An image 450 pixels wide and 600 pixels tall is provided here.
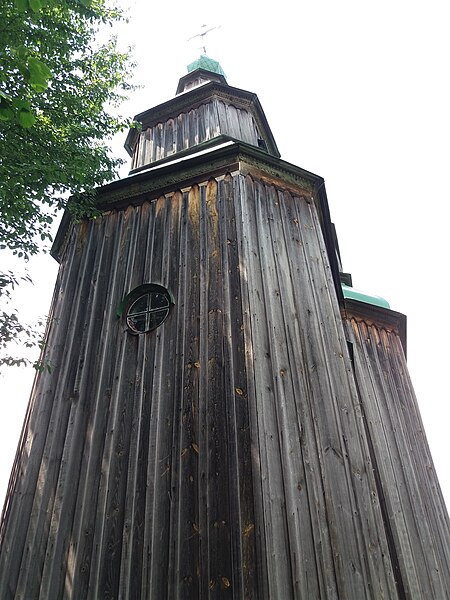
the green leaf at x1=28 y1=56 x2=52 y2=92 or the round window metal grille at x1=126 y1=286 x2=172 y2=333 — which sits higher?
the round window metal grille at x1=126 y1=286 x2=172 y2=333

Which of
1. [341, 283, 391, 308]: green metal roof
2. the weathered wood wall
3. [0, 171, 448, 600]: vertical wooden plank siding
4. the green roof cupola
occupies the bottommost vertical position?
[0, 171, 448, 600]: vertical wooden plank siding

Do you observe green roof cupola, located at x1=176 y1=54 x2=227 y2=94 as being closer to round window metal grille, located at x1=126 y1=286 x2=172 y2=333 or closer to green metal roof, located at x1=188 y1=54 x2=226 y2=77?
green metal roof, located at x1=188 y1=54 x2=226 y2=77

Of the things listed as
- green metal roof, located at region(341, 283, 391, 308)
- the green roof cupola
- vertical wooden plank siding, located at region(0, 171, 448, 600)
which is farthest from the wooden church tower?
the green roof cupola

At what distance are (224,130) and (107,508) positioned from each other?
8.55 m

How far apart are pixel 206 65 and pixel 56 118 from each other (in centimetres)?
812

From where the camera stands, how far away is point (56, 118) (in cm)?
818

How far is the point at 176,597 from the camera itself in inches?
169

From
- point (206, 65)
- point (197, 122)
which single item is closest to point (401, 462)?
point (197, 122)

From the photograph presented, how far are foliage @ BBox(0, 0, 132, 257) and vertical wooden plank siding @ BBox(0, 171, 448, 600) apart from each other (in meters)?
0.95

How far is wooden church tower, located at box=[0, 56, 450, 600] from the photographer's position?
14.9ft

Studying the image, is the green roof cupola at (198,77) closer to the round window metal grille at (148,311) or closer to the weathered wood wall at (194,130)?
the weathered wood wall at (194,130)

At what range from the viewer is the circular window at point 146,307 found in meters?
6.44

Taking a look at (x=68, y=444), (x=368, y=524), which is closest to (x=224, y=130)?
(x=68, y=444)

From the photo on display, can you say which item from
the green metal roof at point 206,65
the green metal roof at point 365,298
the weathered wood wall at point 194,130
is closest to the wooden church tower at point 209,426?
the green metal roof at point 365,298
